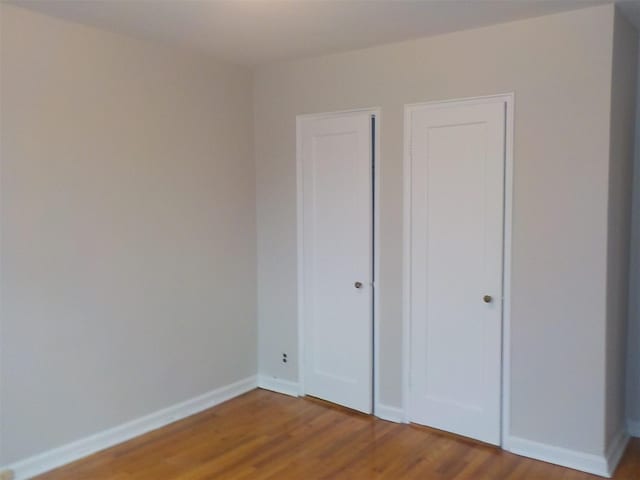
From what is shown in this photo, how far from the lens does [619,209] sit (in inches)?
128

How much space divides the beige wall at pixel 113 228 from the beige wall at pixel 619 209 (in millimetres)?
2547

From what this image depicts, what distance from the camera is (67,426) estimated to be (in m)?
3.31

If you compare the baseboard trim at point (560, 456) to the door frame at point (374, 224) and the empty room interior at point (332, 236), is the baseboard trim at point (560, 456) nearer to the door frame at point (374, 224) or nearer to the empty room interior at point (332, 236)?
the empty room interior at point (332, 236)

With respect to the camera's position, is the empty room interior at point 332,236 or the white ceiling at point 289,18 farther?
the empty room interior at point 332,236

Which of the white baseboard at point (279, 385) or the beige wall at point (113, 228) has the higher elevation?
the beige wall at point (113, 228)

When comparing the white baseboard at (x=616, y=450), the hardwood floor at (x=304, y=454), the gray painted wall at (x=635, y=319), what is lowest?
the hardwood floor at (x=304, y=454)

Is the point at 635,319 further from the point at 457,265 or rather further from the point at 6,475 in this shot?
the point at 6,475

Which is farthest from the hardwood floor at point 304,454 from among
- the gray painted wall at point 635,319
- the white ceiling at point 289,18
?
the white ceiling at point 289,18

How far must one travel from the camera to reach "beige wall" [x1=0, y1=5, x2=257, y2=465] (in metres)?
3.06

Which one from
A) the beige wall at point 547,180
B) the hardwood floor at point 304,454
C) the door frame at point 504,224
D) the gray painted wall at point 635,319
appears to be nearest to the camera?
the beige wall at point 547,180

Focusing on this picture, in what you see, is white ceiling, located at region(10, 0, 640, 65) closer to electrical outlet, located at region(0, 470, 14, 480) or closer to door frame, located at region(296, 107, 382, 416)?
door frame, located at region(296, 107, 382, 416)

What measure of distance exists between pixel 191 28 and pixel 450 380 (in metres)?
2.69

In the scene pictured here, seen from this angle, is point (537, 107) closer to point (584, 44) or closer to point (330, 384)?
point (584, 44)

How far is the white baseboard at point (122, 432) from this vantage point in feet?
10.3
